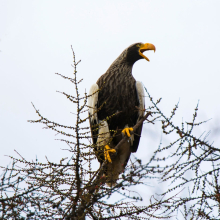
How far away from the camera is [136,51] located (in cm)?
638

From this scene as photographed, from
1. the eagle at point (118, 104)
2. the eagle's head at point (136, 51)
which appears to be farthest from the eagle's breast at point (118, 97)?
the eagle's head at point (136, 51)

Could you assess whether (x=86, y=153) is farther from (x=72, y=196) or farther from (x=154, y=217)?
(x=154, y=217)

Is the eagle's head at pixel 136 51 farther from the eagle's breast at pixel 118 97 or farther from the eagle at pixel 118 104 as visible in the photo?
the eagle's breast at pixel 118 97

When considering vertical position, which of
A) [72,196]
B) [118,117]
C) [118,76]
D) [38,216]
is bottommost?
[38,216]

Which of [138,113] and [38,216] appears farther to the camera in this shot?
[138,113]

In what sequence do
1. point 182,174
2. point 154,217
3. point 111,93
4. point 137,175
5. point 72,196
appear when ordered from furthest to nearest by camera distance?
point 111,93
point 154,217
point 182,174
point 72,196
point 137,175

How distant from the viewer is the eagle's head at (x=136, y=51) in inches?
250

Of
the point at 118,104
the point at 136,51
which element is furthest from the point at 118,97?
the point at 136,51

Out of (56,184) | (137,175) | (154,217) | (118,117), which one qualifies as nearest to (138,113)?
(118,117)

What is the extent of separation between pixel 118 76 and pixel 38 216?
3712mm

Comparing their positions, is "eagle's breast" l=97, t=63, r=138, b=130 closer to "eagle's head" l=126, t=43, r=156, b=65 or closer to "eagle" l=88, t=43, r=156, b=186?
"eagle" l=88, t=43, r=156, b=186

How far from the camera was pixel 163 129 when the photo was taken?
3.20 meters

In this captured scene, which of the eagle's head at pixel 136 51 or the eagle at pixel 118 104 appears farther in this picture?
the eagle's head at pixel 136 51

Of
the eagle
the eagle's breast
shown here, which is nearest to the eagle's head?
the eagle
